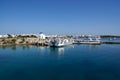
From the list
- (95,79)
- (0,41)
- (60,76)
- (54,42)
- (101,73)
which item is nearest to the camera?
(95,79)

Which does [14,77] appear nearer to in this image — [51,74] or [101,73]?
[51,74]

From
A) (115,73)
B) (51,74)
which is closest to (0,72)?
(51,74)

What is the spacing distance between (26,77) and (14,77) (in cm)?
91

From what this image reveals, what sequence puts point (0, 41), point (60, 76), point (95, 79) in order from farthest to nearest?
point (0, 41) < point (60, 76) < point (95, 79)

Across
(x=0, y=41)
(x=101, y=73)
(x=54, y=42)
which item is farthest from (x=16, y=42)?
(x=101, y=73)

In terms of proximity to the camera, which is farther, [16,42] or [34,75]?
[16,42]

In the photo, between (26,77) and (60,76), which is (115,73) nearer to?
(60,76)

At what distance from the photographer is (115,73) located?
48.5 feet

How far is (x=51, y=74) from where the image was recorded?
571 inches

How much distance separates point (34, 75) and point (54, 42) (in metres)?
28.0

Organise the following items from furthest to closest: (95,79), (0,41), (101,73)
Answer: (0,41) < (101,73) < (95,79)

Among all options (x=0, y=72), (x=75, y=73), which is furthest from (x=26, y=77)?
(x=75, y=73)

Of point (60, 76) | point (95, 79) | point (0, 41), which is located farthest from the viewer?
point (0, 41)

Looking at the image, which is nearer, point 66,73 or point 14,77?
point 14,77
